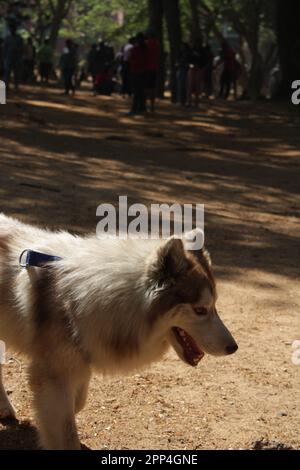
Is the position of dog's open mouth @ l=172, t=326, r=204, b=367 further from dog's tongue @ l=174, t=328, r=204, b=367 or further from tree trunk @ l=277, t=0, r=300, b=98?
tree trunk @ l=277, t=0, r=300, b=98

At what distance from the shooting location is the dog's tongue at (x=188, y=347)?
4418 millimetres

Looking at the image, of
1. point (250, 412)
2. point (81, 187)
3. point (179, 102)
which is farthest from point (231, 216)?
point (179, 102)

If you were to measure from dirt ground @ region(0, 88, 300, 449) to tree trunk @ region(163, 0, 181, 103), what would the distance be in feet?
10.9

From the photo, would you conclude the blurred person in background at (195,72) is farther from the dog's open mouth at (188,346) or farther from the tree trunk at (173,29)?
the dog's open mouth at (188,346)

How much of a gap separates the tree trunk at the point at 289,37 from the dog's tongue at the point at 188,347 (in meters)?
22.6

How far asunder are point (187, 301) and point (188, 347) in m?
0.30

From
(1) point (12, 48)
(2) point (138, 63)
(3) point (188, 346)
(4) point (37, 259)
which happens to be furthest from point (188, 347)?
(1) point (12, 48)

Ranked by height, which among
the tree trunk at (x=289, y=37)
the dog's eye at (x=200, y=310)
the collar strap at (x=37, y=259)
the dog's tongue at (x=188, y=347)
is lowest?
the dog's tongue at (x=188, y=347)

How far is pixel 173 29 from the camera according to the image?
27391 mm

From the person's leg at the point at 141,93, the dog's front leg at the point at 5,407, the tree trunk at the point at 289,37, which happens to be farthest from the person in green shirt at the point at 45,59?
the dog's front leg at the point at 5,407

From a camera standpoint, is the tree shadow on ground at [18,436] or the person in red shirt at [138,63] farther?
the person in red shirt at [138,63]

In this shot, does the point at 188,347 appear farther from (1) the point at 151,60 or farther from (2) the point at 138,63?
(1) the point at 151,60

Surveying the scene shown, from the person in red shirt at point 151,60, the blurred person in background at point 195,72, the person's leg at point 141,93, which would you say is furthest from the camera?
the blurred person in background at point 195,72

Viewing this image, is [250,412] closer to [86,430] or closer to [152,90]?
[86,430]
